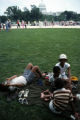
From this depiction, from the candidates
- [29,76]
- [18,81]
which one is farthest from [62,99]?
[29,76]

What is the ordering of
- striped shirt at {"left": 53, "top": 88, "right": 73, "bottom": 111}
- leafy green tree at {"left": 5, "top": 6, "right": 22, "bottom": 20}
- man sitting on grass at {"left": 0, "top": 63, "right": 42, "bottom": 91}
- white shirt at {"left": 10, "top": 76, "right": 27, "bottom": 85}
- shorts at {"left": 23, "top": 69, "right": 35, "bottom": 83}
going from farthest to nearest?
leafy green tree at {"left": 5, "top": 6, "right": 22, "bottom": 20}
shorts at {"left": 23, "top": 69, "right": 35, "bottom": 83}
white shirt at {"left": 10, "top": 76, "right": 27, "bottom": 85}
man sitting on grass at {"left": 0, "top": 63, "right": 42, "bottom": 91}
striped shirt at {"left": 53, "top": 88, "right": 73, "bottom": 111}

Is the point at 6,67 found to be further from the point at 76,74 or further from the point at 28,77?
the point at 76,74

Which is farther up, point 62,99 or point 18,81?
point 62,99

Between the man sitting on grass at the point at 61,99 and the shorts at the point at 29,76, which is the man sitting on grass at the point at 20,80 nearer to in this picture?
the shorts at the point at 29,76

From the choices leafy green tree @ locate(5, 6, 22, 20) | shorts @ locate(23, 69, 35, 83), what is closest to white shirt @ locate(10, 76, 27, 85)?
shorts @ locate(23, 69, 35, 83)

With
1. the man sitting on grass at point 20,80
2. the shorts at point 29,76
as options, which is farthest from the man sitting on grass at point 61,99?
the shorts at point 29,76

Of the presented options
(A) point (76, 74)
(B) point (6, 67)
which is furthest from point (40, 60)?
(A) point (76, 74)

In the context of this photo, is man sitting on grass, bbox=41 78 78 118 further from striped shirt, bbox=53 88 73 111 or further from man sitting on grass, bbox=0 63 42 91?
man sitting on grass, bbox=0 63 42 91

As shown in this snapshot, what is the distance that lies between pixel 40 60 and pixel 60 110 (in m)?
4.98

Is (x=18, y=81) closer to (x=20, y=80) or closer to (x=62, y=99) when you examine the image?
(x=20, y=80)

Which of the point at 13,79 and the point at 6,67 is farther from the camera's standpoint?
the point at 6,67

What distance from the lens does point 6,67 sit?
318 inches

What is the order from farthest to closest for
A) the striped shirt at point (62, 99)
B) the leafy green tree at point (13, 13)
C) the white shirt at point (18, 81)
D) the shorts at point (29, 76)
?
the leafy green tree at point (13, 13) → the shorts at point (29, 76) → the white shirt at point (18, 81) → the striped shirt at point (62, 99)

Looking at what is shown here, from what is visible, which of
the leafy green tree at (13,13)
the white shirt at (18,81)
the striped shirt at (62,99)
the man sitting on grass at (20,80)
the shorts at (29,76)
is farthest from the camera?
the leafy green tree at (13,13)
